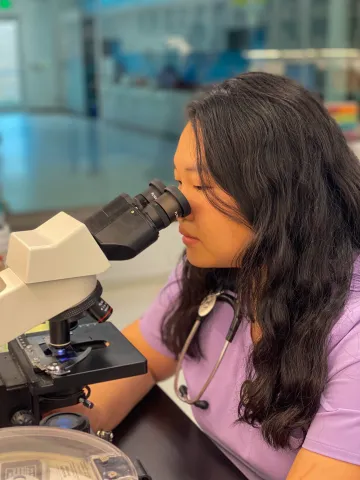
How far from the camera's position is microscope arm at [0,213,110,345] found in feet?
2.64

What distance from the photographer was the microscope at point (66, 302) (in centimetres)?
82

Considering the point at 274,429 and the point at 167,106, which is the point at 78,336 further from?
the point at 167,106

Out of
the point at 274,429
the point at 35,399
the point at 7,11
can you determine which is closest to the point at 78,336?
the point at 35,399

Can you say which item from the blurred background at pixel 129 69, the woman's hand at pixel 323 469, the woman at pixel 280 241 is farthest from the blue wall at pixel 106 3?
the woman's hand at pixel 323 469

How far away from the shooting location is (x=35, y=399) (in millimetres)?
957

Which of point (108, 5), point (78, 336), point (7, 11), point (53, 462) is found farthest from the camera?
point (108, 5)

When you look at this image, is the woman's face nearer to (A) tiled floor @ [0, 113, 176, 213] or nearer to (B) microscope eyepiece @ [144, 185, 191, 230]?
(B) microscope eyepiece @ [144, 185, 191, 230]

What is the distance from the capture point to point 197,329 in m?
1.28

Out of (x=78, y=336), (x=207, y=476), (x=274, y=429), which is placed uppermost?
(x=78, y=336)

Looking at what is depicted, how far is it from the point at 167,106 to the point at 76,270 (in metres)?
3.60

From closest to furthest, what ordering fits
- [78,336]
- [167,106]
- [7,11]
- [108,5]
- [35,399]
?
[35,399] < [78,336] < [7,11] < [108,5] < [167,106]

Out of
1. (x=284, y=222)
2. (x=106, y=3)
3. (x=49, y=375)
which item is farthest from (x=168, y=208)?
(x=106, y=3)

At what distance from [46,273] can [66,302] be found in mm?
57

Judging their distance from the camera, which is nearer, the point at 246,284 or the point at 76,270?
the point at 76,270
